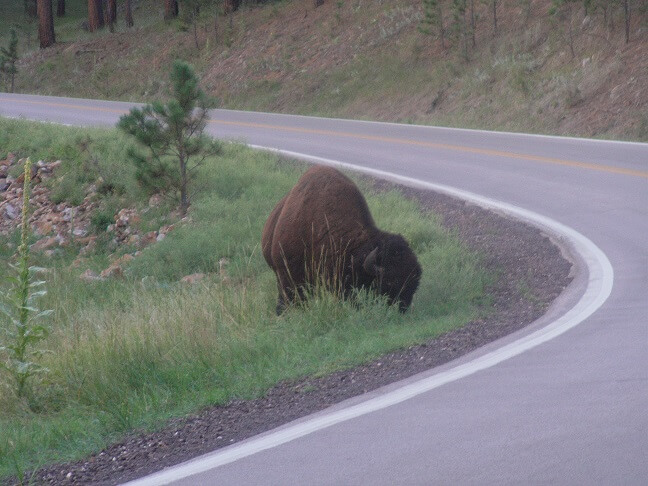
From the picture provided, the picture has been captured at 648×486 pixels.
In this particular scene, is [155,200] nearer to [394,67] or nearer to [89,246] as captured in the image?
[89,246]

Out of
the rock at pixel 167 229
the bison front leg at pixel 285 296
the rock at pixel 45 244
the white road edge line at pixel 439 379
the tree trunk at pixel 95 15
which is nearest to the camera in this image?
the white road edge line at pixel 439 379

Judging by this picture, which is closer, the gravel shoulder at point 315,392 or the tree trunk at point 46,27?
the gravel shoulder at point 315,392

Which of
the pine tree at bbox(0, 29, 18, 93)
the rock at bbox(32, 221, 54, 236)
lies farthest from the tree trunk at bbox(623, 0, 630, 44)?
the pine tree at bbox(0, 29, 18, 93)

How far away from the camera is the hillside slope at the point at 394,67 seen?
24.2 meters

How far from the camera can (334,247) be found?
917 centimetres

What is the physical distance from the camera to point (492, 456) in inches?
199

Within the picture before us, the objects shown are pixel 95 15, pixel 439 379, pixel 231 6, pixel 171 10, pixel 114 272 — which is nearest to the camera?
pixel 439 379

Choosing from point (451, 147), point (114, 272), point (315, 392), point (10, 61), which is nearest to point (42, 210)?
point (114, 272)

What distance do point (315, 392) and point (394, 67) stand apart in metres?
26.8

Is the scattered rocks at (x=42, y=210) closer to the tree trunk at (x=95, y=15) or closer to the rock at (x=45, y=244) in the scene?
the rock at (x=45, y=244)

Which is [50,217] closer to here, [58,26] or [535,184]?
[535,184]

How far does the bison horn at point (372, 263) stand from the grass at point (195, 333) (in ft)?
0.96

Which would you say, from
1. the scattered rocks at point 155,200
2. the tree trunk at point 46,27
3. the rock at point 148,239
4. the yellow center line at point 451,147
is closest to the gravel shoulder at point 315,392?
the yellow center line at point 451,147

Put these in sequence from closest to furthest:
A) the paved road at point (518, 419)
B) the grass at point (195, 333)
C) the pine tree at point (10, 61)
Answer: the paved road at point (518, 419), the grass at point (195, 333), the pine tree at point (10, 61)
